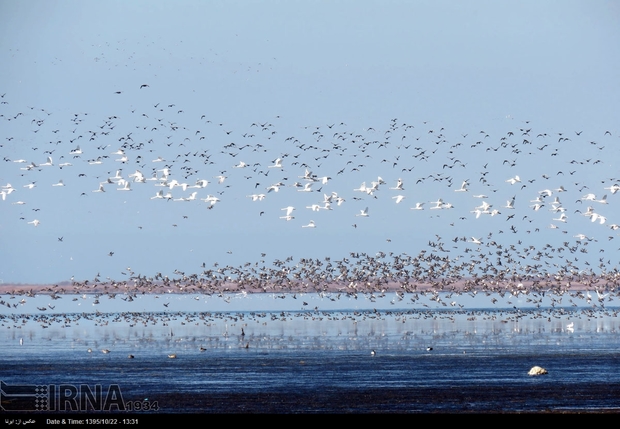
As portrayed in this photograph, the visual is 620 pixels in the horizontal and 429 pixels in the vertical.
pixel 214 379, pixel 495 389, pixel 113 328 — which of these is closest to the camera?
pixel 495 389

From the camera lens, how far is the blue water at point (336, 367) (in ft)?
104

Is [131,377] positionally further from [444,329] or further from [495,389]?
[444,329]

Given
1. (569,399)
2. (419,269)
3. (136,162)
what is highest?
(136,162)

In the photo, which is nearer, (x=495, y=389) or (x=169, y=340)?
(x=495, y=389)

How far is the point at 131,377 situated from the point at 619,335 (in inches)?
1379

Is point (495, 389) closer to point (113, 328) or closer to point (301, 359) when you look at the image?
point (301, 359)

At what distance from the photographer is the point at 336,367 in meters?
43.2

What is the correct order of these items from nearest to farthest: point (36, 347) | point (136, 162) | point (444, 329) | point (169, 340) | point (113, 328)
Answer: point (136, 162), point (36, 347), point (169, 340), point (444, 329), point (113, 328)

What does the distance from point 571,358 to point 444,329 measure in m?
27.4

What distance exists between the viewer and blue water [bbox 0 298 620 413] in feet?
104

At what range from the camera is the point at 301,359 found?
47281mm

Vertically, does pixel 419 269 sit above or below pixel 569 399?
above

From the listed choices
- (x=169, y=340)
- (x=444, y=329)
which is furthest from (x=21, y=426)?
(x=444, y=329)

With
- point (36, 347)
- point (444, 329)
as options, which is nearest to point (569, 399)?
point (36, 347)
